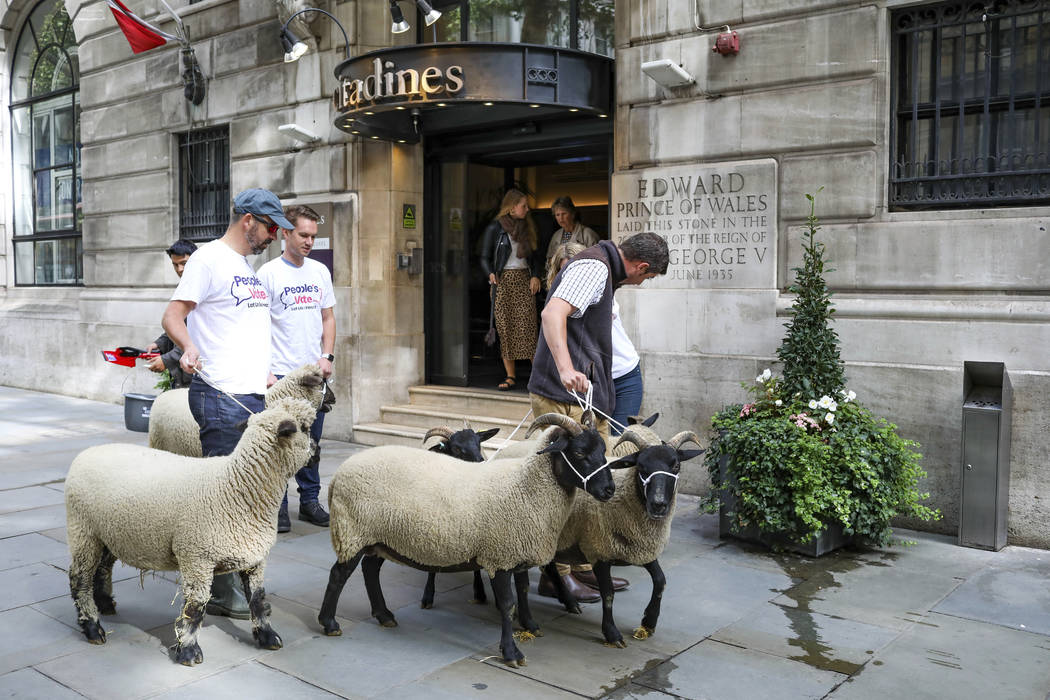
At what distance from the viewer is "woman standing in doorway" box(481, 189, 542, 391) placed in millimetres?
10344

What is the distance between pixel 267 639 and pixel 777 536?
3.52 meters

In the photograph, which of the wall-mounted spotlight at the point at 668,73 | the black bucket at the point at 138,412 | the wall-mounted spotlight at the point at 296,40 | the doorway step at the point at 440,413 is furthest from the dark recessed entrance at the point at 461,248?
the black bucket at the point at 138,412

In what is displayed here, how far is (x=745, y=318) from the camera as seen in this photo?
7715 millimetres

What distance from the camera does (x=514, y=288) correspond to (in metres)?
10.4

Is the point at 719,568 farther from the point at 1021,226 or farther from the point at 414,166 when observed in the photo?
the point at 414,166

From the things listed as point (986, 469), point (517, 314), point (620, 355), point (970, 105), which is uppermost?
point (970, 105)

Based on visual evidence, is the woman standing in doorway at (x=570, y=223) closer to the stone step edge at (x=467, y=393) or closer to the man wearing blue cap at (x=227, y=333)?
the stone step edge at (x=467, y=393)

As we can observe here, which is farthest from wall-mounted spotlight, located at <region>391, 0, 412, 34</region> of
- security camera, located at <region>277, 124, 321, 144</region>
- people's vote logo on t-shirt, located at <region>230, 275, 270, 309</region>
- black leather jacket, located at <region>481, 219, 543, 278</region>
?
people's vote logo on t-shirt, located at <region>230, 275, 270, 309</region>

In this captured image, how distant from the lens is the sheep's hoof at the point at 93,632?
15.1 feet

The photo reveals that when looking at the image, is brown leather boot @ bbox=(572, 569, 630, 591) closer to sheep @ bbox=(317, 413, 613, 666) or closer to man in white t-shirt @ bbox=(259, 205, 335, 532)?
sheep @ bbox=(317, 413, 613, 666)

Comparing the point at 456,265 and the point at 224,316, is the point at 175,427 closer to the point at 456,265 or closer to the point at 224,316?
the point at 224,316

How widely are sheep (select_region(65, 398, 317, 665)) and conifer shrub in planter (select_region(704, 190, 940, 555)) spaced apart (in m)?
3.21

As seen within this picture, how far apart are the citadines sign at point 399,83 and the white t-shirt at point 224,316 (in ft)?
12.8

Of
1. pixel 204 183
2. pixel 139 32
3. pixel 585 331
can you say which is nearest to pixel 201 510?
pixel 585 331
